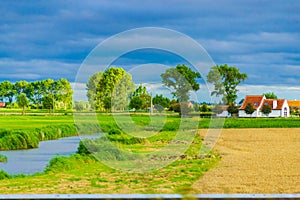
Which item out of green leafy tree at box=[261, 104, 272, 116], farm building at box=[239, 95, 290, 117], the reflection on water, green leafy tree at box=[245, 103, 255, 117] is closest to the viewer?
the reflection on water

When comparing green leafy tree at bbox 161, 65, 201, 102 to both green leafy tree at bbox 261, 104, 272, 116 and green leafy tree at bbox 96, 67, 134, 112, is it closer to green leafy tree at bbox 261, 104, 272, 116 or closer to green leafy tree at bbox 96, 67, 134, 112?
green leafy tree at bbox 96, 67, 134, 112

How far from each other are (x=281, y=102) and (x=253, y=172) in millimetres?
71047

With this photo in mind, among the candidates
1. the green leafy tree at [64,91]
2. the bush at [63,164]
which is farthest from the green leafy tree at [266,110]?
the bush at [63,164]

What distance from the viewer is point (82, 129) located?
122 feet

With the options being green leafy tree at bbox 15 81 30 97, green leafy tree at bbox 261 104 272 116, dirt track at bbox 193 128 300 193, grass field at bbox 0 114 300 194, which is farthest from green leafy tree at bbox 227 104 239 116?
grass field at bbox 0 114 300 194

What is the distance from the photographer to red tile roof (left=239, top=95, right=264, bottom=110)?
80.8m

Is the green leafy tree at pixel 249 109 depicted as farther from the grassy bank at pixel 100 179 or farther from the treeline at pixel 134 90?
the grassy bank at pixel 100 179

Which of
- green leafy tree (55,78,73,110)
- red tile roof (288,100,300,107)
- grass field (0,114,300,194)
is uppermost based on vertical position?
green leafy tree (55,78,73,110)

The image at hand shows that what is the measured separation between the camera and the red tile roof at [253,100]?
80.8m

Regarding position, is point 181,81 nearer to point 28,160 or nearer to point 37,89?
point 28,160

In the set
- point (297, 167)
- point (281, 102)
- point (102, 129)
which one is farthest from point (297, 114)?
point (297, 167)

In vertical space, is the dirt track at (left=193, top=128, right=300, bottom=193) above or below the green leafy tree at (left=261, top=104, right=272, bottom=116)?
below

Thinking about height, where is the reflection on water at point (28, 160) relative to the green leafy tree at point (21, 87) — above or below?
below

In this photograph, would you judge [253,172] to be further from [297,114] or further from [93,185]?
[297,114]
